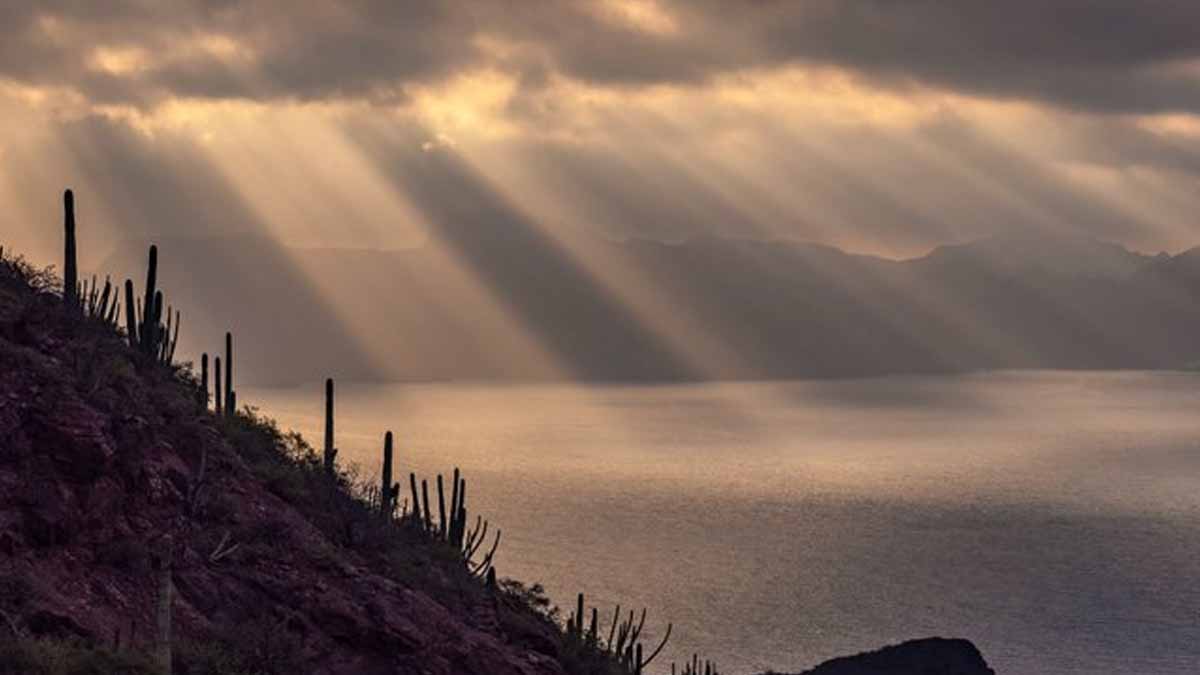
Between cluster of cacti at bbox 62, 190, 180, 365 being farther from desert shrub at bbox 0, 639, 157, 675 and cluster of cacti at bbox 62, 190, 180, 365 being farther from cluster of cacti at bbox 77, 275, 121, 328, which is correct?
desert shrub at bbox 0, 639, 157, 675

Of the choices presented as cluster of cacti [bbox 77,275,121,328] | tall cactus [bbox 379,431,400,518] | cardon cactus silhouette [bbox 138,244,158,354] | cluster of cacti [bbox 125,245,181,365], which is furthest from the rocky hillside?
tall cactus [bbox 379,431,400,518]

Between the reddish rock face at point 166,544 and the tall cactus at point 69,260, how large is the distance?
701 mm

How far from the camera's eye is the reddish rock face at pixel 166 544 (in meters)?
23.2

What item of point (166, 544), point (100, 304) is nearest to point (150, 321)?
point (100, 304)

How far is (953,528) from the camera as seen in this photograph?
137m

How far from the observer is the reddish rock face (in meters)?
23.2

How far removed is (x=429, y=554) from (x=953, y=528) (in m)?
109

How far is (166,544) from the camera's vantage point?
20.8 metres

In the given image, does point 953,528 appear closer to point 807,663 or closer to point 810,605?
point 810,605

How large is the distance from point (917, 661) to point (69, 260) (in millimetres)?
50155

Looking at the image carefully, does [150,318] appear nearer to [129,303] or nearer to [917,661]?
[129,303]

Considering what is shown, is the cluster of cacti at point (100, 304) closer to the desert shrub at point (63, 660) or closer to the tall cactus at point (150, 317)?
the tall cactus at point (150, 317)

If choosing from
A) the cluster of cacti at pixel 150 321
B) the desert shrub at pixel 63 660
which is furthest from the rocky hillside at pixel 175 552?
the cluster of cacti at pixel 150 321

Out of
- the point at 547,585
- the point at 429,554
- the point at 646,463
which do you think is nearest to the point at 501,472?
the point at 646,463
